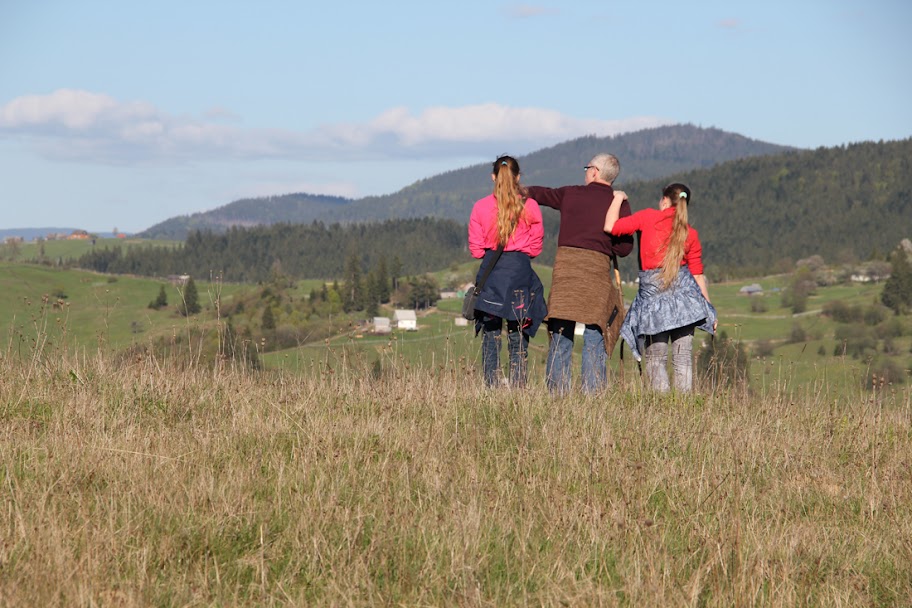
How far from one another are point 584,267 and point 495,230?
85cm

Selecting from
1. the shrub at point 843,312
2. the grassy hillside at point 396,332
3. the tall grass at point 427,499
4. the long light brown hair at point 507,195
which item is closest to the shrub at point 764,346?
the grassy hillside at point 396,332

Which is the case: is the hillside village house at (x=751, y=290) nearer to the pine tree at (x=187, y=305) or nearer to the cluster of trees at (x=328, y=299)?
the cluster of trees at (x=328, y=299)

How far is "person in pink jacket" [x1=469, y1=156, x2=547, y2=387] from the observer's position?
23.2ft

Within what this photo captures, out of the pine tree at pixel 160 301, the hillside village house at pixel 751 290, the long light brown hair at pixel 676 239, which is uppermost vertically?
the long light brown hair at pixel 676 239

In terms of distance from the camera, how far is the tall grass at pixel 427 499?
3139mm

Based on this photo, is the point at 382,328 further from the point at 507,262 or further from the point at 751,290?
the point at 751,290

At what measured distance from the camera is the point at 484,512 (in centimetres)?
367

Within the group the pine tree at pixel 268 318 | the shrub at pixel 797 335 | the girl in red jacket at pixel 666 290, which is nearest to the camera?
the girl in red jacket at pixel 666 290

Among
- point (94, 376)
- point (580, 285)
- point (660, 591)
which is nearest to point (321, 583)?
point (660, 591)

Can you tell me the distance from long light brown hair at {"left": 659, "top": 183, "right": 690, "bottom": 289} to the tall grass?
138 centimetres

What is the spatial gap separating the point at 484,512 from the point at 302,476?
0.95 metres

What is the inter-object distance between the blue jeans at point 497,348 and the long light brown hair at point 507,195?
775mm

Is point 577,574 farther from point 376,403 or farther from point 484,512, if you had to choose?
point 376,403

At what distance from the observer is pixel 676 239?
6988mm
